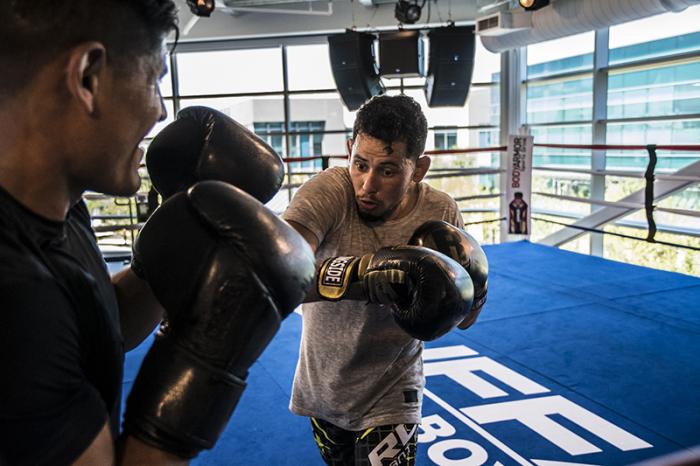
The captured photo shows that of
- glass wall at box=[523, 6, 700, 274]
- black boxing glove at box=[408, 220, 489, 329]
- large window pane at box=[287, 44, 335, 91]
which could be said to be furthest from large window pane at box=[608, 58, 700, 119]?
black boxing glove at box=[408, 220, 489, 329]

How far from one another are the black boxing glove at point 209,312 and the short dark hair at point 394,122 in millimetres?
787

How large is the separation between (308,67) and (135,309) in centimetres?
745

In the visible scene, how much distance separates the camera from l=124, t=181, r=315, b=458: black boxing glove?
26.5 inches

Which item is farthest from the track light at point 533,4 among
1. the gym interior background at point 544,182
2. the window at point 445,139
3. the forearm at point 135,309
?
the forearm at point 135,309

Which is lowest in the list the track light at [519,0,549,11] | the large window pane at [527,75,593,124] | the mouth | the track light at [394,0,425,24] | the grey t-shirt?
the grey t-shirt

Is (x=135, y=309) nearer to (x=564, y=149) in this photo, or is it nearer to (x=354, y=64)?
(x=354, y=64)

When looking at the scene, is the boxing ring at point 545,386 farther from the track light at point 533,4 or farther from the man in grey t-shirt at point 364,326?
the track light at point 533,4

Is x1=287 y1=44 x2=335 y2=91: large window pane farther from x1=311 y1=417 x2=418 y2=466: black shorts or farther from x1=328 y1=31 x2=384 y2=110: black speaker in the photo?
x1=311 y1=417 x2=418 y2=466: black shorts

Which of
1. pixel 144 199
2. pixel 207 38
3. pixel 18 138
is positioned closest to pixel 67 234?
pixel 18 138

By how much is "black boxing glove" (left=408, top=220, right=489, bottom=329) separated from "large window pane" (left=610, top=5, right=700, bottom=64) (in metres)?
5.18

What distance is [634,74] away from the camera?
6.30m

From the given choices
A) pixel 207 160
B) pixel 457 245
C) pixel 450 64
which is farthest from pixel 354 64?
pixel 207 160

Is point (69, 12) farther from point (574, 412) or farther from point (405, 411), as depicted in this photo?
point (574, 412)

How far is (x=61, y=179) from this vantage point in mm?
664
